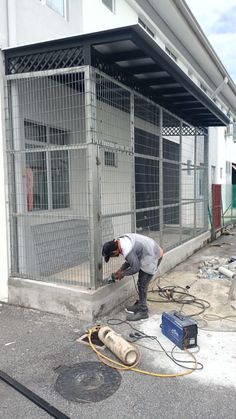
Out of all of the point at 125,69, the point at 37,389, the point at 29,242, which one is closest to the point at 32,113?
the point at 125,69

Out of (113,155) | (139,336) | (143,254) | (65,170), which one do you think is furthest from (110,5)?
(139,336)

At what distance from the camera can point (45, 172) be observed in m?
5.37

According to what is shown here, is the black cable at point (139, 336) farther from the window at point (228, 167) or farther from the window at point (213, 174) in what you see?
the window at point (228, 167)

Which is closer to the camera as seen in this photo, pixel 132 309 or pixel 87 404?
pixel 87 404

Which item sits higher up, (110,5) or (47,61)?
(110,5)

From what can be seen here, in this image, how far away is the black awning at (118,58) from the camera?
4113 millimetres

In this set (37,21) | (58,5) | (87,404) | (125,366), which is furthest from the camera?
(58,5)

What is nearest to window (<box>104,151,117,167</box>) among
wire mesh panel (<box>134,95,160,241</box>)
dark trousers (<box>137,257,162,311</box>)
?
wire mesh panel (<box>134,95,160,241</box>)

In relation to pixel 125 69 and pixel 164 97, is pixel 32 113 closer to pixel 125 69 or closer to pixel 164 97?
pixel 125 69

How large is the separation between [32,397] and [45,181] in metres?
3.32

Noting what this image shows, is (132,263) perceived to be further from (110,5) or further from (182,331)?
(110,5)

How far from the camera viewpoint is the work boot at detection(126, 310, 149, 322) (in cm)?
449

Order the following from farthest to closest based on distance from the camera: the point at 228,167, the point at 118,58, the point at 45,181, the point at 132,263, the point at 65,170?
1. the point at 228,167
2. the point at 65,170
3. the point at 45,181
4. the point at 118,58
5. the point at 132,263

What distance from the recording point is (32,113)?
5250mm
